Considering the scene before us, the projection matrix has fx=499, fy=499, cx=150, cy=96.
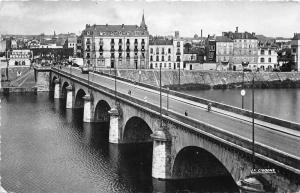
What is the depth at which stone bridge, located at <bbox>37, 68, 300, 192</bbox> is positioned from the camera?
24328 millimetres

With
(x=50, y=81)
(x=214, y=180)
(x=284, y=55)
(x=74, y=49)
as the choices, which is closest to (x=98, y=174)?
(x=214, y=180)

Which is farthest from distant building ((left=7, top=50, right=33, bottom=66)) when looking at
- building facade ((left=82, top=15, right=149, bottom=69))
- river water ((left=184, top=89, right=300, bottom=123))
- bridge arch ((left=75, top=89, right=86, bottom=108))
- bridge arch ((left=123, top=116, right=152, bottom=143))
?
bridge arch ((left=123, top=116, right=152, bottom=143))

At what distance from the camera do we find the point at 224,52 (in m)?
131

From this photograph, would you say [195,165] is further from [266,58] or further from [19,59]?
[19,59]

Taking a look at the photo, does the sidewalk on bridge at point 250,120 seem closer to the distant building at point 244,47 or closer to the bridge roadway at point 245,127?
the bridge roadway at point 245,127

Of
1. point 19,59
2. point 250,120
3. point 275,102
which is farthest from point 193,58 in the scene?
point 250,120

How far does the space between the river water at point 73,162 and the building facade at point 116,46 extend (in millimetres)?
58204

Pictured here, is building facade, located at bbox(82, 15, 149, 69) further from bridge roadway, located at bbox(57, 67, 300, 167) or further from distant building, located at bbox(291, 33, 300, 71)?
bridge roadway, located at bbox(57, 67, 300, 167)

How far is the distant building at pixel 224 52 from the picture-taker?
130500 mm

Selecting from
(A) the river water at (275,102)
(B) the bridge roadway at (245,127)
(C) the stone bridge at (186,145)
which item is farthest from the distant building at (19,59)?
(B) the bridge roadway at (245,127)

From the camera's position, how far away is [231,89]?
4628 inches

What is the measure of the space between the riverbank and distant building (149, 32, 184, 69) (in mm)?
8063

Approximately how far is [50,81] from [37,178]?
73.8 meters

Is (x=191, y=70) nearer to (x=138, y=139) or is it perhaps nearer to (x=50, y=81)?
(x=50, y=81)
